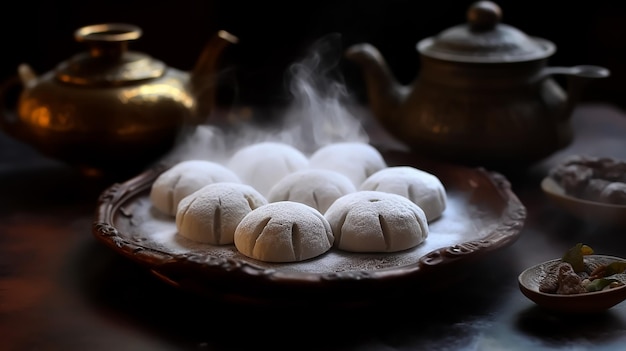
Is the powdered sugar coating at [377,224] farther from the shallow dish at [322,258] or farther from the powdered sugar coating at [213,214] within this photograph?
the powdered sugar coating at [213,214]

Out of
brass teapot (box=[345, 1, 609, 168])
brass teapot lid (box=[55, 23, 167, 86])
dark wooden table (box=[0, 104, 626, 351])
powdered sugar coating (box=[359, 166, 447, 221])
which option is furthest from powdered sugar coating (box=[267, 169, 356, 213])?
brass teapot lid (box=[55, 23, 167, 86])

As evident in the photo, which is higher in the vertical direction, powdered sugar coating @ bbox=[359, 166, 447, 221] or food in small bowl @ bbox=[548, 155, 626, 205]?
powdered sugar coating @ bbox=[359, 166, 447, 221]

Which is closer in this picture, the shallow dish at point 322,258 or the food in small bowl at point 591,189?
the shallow dish at point 322,258

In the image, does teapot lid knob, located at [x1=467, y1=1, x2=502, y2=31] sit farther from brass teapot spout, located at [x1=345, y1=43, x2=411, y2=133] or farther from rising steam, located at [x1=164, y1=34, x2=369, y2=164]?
rising steam, located at [x1=164, y1=34, x2=369, y2=164]

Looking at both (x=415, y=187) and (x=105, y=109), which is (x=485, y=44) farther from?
(x=105, y=109)

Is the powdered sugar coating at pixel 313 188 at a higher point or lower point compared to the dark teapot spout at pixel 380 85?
lower

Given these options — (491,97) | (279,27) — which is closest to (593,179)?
(491,97)

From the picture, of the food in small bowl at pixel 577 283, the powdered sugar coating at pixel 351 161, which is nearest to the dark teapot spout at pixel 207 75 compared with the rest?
the powdered sugar coating at pixel 351 161

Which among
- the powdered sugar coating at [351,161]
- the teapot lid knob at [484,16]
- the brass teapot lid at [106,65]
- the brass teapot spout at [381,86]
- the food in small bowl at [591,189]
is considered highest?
the teapot lid knob at [484,16]

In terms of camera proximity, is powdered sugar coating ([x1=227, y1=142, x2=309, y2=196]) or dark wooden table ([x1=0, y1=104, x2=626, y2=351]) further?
powdered sugar coating ([x1=227, y1=142, x2=309, y2=196])

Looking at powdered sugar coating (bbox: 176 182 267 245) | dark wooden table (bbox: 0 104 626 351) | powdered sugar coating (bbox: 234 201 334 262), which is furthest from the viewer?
powdered sugar coating (bbox: 176 182 267 245)
